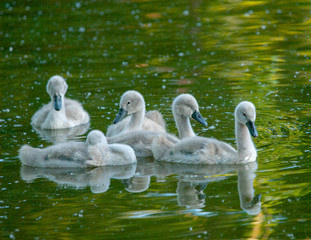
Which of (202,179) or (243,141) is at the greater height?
(243,141)

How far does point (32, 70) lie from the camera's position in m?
16.9

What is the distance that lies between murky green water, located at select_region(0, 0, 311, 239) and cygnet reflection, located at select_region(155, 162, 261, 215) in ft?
0.09

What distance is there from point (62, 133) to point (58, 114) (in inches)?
15.0

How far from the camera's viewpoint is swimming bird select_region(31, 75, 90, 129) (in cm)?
1280

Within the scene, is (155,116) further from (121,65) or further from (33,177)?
(121,65)

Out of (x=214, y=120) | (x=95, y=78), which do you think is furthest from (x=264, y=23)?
(x=214, y=120)

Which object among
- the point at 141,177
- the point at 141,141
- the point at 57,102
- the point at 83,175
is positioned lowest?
the point at 141,177

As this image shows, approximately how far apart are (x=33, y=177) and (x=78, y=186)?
79 cm

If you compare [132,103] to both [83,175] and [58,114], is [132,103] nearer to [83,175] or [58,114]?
[83,175]

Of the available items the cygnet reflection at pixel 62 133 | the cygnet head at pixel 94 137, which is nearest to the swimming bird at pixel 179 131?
the cygnet head at pixel 94 137

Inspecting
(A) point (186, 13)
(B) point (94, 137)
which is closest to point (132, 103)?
(B) point (94, 137)

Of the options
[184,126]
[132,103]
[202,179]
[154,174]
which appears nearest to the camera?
[202,179]

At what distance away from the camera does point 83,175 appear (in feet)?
32.6

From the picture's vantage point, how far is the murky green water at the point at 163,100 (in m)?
7.93
